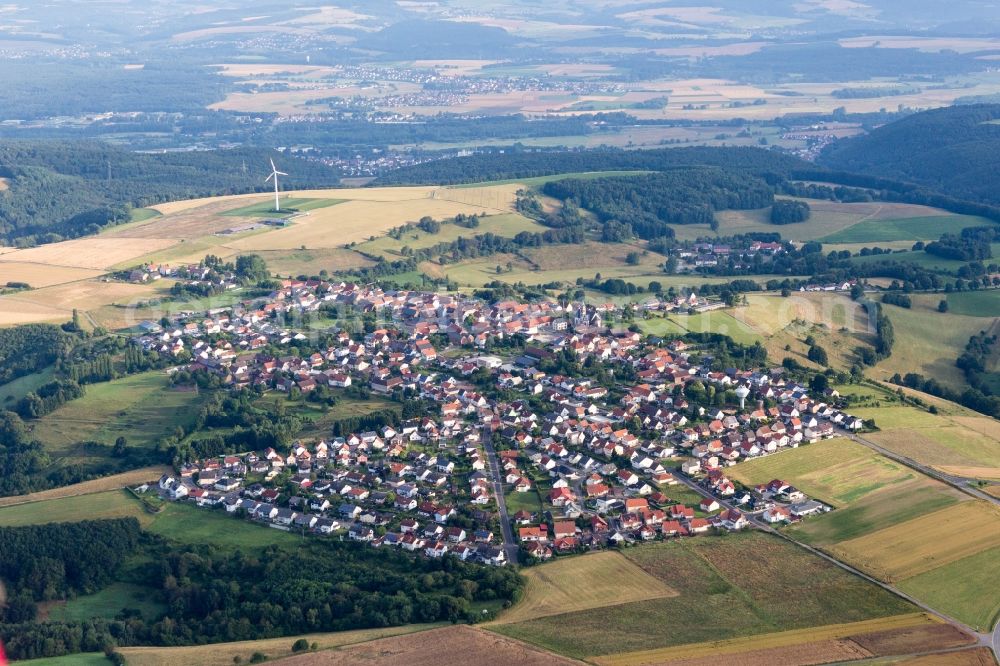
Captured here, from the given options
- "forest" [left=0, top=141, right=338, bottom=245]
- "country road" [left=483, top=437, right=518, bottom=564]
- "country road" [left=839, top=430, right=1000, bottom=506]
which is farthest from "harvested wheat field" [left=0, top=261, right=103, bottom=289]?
"country road" [left=839, top=430, right=1000, bottom=506]

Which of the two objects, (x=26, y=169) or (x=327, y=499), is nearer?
(x=327, y=499)

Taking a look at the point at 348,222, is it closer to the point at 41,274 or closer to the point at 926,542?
the point at 41,274

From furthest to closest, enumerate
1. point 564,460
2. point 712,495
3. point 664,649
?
point 564,460 < point 712,495 < point 664,649

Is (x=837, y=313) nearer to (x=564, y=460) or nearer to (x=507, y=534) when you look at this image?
(x=564, y=460)

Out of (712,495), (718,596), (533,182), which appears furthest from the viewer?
(533,182)

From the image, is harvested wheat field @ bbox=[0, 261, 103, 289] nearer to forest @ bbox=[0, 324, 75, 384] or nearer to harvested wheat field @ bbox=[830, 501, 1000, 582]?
forest @ bbox=[0, 324, 75, 384]

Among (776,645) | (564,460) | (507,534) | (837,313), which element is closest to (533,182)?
(837,313)

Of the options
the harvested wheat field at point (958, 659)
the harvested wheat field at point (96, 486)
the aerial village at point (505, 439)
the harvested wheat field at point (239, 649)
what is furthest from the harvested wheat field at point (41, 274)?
the harvested wheat field at point (958, 659)
